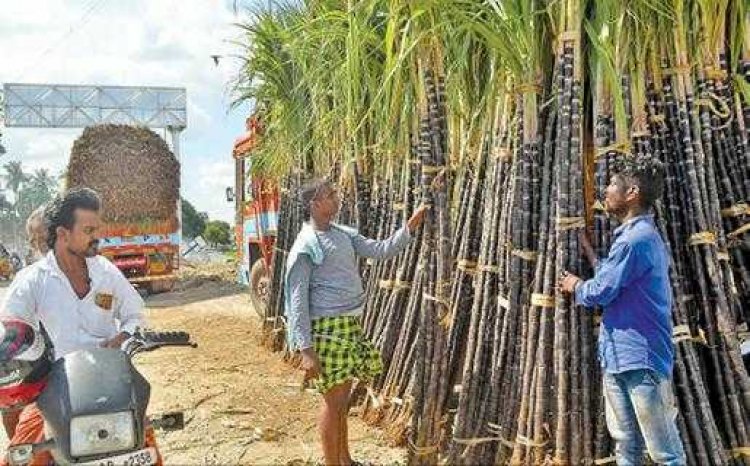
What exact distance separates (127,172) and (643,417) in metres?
14.6

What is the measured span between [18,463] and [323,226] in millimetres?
2003

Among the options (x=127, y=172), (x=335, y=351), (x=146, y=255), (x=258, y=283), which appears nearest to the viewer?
(x=335, y=351)

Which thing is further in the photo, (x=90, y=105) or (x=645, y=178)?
(x=90, y=105)

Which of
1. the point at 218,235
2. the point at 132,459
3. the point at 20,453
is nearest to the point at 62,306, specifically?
the point at 20,453

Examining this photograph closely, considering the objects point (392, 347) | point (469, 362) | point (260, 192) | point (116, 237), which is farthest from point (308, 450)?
point (116, 237)

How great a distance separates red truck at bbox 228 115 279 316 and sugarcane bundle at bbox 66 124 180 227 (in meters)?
4.09

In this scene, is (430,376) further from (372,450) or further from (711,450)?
(711,450)

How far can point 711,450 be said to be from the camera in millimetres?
3662

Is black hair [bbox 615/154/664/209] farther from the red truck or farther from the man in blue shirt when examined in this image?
the red truck

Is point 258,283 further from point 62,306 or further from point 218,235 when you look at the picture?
point 218,235

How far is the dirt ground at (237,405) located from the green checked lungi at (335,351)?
0.88 meters

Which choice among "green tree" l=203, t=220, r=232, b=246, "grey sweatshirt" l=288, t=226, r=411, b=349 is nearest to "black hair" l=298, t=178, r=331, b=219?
"grey sweatshirt" l=288, t=226, r=411, b=349

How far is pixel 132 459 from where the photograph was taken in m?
2.85

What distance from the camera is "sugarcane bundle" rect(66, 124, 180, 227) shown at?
16031 mm
